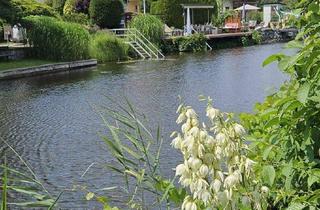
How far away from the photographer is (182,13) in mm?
44094

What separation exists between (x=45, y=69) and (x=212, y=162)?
24359 mm

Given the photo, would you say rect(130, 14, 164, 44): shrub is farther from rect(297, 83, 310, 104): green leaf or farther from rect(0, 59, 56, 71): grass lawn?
rect(297, 83, 310, 104): green leaf

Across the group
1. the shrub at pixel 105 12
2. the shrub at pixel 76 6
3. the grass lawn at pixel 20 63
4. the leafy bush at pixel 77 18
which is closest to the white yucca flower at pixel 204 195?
the grass lawn at pixel 20 63

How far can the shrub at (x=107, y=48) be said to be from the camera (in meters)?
30.8

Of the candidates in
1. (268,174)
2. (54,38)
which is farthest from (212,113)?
(54,38)

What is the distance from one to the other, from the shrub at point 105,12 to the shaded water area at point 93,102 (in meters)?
9.39

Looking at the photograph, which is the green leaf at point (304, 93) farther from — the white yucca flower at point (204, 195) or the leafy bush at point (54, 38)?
the leafy bush at point (54, 38)

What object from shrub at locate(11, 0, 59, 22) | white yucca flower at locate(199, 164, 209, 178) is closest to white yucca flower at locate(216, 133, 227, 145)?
white yucca flower at locate(199, 164, 209, 178)

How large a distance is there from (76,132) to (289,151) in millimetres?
10171

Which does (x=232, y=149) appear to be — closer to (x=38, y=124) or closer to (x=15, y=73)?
(x=38, y=124)

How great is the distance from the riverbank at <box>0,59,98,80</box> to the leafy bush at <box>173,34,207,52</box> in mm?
8982

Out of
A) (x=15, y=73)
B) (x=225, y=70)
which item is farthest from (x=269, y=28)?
(x=15, y=73)

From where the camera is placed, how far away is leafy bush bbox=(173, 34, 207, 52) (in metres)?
37.1

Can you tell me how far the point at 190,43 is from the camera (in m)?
37.3
